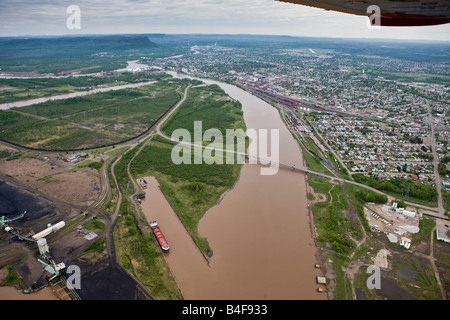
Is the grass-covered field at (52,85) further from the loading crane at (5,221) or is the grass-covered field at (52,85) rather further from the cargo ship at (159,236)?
the cargo ship at (159,236)

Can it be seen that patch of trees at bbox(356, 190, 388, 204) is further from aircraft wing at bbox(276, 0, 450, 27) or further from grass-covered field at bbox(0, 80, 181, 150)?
grass-covered field at bbox(0, 80, 181, 150)

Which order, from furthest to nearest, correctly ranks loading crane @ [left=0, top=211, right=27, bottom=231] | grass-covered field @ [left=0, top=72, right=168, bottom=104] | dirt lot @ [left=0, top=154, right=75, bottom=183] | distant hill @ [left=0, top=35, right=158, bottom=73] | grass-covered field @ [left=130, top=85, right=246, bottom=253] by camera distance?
1. distant hill @ [left=0, top=35, right=158, bottom=73]
2. grass-covered field @ [left=0, top=72, right=168, bottom=104]
3. dirt lot @ [left=0, top=154, right=75, bottom=183]
4. grass-covered field @ [left=130, top=85, right=246, bottom=253]
5. loading crane @ [left=0, top=211, right=27, bottom=231]

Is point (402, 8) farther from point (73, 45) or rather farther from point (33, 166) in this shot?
point (73, 45)

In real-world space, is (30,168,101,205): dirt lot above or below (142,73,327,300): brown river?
above

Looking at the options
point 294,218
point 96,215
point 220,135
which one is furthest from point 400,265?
point 220,135

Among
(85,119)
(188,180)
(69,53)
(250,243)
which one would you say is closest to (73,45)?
(69,53)

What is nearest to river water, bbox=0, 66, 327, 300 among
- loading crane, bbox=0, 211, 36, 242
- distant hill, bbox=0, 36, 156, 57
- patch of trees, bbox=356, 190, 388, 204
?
patch of trees, bbox=356, 190, 388, 204
